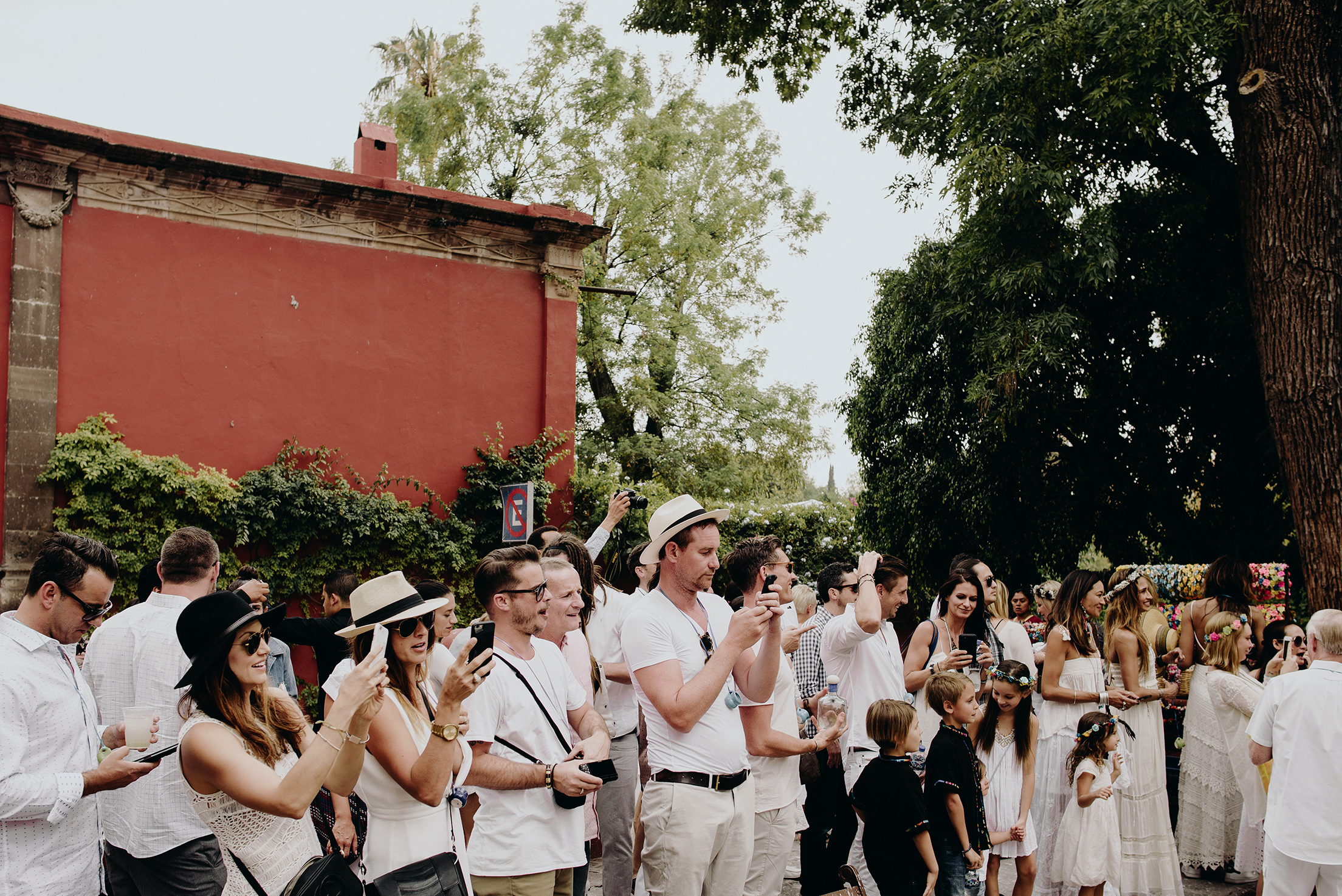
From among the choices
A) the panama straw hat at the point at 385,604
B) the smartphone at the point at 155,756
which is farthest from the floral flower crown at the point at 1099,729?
the smartphone at the point at 155,756

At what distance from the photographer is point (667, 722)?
3703 mm

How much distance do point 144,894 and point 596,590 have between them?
2.91 metres

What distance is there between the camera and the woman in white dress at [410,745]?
Answer: 283cm

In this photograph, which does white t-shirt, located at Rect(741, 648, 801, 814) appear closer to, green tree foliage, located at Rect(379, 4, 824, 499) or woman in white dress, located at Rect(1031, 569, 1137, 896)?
woman in white dress, located at Rect(1031, 569, 1137, 896)

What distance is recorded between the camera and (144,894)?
393cm

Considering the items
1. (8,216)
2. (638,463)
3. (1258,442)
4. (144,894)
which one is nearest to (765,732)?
(144,894)

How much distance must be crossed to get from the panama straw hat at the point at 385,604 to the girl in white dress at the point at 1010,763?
3.77m

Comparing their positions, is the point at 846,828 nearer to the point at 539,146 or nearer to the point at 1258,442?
the point at 1258,442

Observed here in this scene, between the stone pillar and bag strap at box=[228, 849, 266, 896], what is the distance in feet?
29.7

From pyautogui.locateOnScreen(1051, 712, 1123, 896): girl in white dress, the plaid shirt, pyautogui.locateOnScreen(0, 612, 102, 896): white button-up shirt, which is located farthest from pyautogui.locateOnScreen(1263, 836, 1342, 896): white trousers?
pyautogui.locateOnScreen(0, 612, 102, 896): white button-up shirt

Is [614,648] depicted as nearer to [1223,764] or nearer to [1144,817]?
[1144,817]

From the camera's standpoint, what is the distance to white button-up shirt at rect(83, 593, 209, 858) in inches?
154

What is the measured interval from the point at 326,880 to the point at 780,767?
2.61 metres

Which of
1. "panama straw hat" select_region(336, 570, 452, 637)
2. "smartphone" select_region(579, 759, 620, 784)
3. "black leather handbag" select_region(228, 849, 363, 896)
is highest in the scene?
"panama straw hat" select_region(336, 570, 452, 637)
